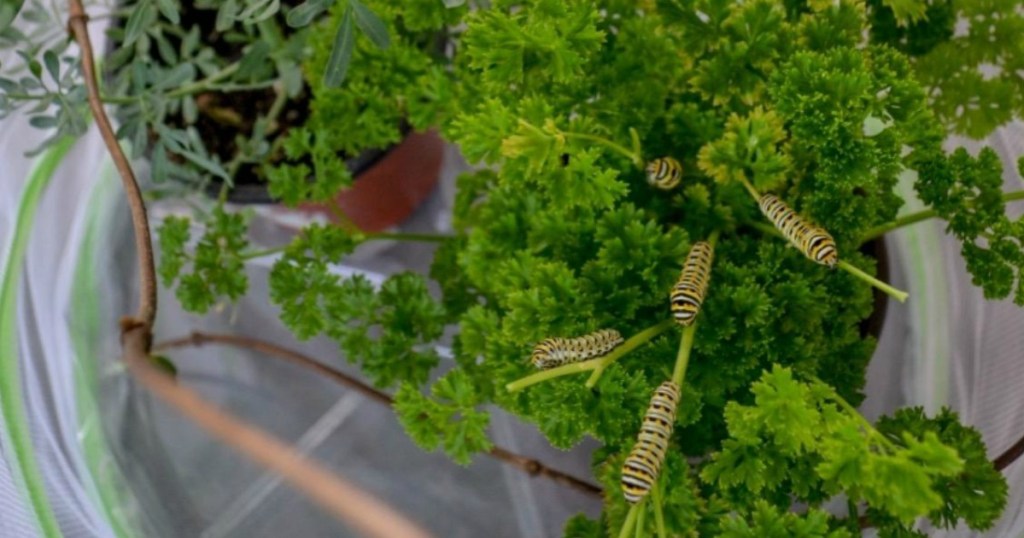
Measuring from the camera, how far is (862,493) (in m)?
0.54

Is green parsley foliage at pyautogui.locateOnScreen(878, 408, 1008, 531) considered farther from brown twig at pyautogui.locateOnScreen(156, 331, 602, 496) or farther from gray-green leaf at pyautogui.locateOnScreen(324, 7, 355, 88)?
gray-green leaf at pyautogui.locateOnScreen(324, 7, 355, 88)

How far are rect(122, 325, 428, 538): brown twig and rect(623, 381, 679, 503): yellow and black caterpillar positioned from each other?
1.12 ft

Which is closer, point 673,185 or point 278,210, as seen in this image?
point 673,185

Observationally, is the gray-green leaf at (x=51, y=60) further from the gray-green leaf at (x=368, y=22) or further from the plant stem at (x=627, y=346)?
the plant stem at (x=627, y=346)

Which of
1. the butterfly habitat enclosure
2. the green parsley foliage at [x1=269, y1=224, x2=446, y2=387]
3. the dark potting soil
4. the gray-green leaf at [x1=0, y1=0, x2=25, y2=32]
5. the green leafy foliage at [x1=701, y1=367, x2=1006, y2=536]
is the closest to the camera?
the green leafy foliage at [x1=701, y1=367, x2=1006, y2=536]

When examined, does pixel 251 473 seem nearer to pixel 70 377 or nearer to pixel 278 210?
pixel 70 377

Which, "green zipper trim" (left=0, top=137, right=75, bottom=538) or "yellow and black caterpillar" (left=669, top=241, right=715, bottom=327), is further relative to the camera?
"green zipper trim" (left=0, top=137, right=75, bottom=538)

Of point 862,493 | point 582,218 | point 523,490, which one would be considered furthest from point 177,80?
point 862,493

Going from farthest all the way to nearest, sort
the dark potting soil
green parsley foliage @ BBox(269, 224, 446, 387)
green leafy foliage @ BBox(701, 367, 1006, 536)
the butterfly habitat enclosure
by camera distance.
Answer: the dark potting soil → green parsley foliage @ BBox(269, 224, 446, 387) → the butterfly habitat enclosure → green leafy foliage @ BBox(701, 367, 1006, 536)

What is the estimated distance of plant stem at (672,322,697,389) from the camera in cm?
60

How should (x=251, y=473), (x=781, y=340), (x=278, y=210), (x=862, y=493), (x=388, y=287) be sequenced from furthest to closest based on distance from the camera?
(x=278, y=210), (x=251, y=473), (x=388, y=287), (x=781, y=340), (x=862, y=493)

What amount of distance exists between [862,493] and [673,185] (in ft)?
0.95

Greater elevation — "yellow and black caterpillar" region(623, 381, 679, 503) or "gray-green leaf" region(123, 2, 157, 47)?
"gray-green leaf" region(123, 2, 157, 47)

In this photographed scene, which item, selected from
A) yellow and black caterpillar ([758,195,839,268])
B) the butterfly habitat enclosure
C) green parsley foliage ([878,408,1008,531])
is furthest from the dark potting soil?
green parsley foliage ([878,408,1008,531])
